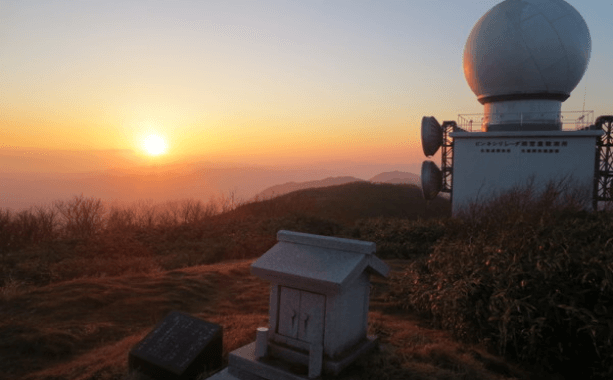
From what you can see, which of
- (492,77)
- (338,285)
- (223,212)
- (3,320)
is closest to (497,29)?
(492,77)

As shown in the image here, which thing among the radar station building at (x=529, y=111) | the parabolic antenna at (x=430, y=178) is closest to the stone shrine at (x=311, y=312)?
the radar station building at (x=529, y=111)

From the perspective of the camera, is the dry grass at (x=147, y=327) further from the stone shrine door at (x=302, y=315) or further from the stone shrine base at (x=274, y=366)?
the stone shrine door at (x=302, y=315)

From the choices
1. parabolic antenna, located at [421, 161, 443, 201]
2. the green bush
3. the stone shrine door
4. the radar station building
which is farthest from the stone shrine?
parabolic antenna, located at [421, 161, 443, 201]

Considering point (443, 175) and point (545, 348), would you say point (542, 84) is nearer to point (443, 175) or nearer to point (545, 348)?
point (443, 175)

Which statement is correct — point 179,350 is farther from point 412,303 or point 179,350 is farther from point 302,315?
point 412,303

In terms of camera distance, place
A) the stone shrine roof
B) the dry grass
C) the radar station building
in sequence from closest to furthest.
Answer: the stone shrine roof → the dry grass → the radar station building

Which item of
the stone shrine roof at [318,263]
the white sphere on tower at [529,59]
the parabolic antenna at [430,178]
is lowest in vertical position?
the stone shrine roof at [318,263]

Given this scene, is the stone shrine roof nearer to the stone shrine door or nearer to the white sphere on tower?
the stone shrine door

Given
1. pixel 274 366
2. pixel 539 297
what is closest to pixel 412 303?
pixel 539 297
